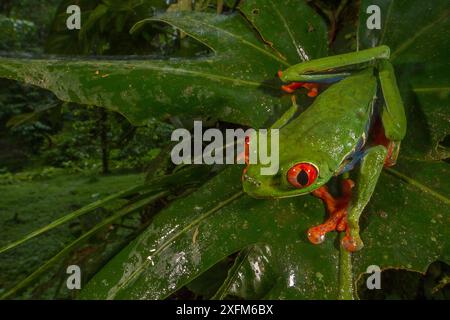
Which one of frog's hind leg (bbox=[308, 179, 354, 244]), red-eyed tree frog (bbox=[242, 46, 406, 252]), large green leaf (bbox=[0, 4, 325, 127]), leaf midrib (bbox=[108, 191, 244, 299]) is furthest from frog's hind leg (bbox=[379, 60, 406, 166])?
leaf midrib (bbox=[108, 191, 244, 299])

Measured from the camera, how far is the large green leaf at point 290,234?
0.75 m

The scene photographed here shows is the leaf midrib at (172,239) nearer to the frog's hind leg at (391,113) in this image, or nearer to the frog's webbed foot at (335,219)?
the frog's webbed foot at (335,219)

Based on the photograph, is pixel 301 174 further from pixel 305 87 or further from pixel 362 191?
Answer: pixel 305 87

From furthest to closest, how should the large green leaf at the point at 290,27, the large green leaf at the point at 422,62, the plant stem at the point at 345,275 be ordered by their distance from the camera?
the large green leaf at the point at 290,27 < the large green leaf at the point at 422,62 < the plant stem at the point at 345,275

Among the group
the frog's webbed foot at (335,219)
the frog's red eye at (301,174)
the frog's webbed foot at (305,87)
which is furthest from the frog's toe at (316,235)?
the frog's webbed foot at (305,87)

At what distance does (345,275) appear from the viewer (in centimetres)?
74

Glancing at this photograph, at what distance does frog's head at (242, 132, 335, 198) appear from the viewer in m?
0.73

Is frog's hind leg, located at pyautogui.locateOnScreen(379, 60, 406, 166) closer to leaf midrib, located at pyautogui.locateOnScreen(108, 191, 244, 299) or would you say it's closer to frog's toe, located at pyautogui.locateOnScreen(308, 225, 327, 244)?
frog's toe, located at pyautogui.locateOnScreen(308, 225, 327, 244)

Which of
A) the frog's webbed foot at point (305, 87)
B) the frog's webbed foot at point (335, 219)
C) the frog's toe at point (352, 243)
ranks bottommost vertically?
the frog's toe at point (352, 243)

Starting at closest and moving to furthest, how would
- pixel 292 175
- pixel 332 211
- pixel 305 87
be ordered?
pixel 292 175
pixel 332 211
pixel 305 87

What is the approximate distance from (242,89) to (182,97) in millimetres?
144

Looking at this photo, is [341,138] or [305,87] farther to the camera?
[305,87]

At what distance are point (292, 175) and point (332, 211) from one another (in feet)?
0.53

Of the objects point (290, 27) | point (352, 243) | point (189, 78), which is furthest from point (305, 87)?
point (352, 243)
